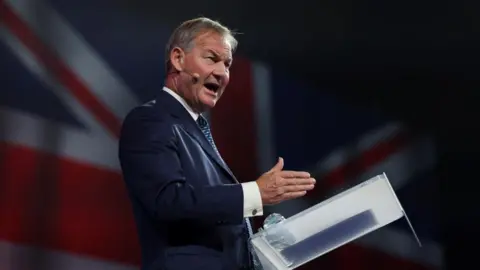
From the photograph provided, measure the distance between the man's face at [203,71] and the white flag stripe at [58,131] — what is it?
0.87 metres

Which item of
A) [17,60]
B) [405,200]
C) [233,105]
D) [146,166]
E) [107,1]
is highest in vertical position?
[107,1]

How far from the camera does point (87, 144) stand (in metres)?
2.07

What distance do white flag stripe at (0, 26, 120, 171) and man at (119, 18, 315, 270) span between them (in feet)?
2.77

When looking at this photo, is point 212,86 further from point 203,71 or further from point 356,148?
point 356,148

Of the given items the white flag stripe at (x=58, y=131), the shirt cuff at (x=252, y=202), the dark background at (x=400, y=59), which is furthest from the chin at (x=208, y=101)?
the dark background at (x=400, y=59)

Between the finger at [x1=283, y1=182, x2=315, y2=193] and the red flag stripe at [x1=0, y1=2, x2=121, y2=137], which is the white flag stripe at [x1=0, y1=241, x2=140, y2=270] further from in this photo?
the finger at [x1=283, y1=182, x2=315, y2=193]

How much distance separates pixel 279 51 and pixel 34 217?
2.99ft

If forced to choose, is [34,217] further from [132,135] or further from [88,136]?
[132,135]

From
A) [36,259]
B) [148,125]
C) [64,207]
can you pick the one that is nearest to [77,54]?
[64,207]

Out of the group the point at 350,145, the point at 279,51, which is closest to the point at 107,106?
the point at 279,51

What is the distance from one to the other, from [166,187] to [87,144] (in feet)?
3.42

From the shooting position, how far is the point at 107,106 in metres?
2.11

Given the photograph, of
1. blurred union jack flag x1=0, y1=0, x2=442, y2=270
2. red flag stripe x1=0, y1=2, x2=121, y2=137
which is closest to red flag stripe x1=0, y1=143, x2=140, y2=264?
blurred union jack flag x1=0, y1=0, x2=442, y2=270

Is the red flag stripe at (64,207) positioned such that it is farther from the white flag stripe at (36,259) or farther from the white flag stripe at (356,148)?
the white flag stripe at (356,148)
